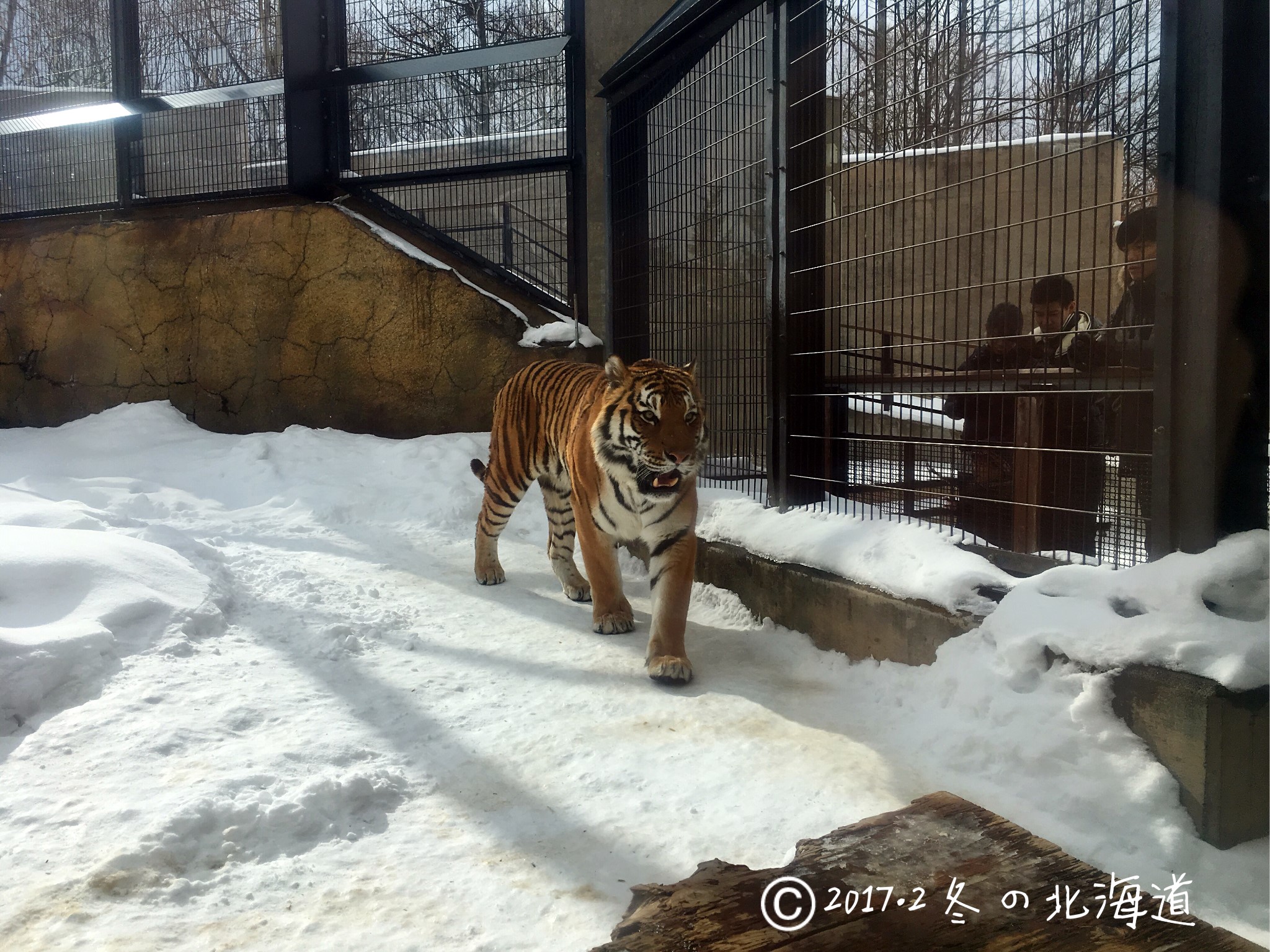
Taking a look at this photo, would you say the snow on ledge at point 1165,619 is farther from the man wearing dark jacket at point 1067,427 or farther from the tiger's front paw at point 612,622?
the tiger's front paw at point 612,622

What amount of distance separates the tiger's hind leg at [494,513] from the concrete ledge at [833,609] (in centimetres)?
102

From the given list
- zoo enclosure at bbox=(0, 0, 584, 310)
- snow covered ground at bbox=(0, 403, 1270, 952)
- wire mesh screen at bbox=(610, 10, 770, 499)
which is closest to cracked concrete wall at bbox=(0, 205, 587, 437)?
zoo enclosure at bbox=(0, 0, 584, 310)

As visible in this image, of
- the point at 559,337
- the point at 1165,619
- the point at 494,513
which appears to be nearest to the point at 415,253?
the point at 559,337

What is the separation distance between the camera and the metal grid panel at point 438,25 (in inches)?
276

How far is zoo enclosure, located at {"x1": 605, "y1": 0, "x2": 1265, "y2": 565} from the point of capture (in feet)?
7.99

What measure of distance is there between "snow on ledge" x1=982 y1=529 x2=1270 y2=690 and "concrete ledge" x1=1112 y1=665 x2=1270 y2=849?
4 cm

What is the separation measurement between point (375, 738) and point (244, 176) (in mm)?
6520

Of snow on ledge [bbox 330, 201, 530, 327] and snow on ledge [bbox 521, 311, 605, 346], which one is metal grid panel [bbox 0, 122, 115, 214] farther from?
snow on ledge [bbox 521, 311, 605, 346]

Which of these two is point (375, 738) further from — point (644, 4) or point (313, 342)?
point (644, 4)

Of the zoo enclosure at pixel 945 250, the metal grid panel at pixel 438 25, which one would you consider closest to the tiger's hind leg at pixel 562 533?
the zoo enclosure at pixel 945 250

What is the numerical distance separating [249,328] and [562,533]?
4.11 m

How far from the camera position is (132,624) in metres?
3.31

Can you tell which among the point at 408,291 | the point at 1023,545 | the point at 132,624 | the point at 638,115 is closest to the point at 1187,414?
→ the point at 1023,545

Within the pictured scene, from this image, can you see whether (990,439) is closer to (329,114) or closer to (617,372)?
(617,372)
